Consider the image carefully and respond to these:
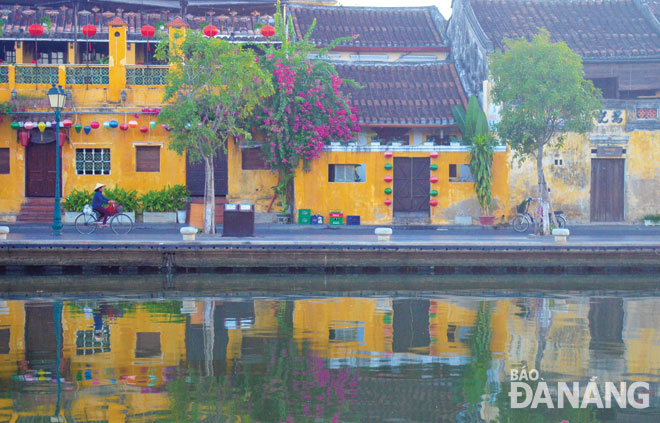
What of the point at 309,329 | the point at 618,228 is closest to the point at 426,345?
the point at 309,329

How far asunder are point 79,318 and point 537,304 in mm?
8457

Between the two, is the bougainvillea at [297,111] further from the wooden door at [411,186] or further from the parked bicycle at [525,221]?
the parked bicycle at [525,221]

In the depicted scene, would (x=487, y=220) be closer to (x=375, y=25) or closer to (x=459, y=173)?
(x=459, y=173)

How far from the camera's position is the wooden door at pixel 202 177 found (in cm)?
3034

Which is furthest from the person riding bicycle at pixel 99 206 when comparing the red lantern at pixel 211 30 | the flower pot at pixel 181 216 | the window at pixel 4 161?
the red lantern at pixel 211 30

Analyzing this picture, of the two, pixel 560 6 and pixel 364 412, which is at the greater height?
pixel 560 6

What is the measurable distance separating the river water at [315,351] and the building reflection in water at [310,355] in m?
0.03

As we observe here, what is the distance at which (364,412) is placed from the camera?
10070 millimetres

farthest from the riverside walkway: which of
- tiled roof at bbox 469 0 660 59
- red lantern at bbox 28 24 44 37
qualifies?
tiled roof at bbox 469 0 660 59

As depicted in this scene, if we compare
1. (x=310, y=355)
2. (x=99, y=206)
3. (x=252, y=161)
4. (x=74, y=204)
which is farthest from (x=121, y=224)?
(x=310, y=355)

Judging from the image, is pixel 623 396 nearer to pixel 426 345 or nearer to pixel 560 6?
pixel 426 345

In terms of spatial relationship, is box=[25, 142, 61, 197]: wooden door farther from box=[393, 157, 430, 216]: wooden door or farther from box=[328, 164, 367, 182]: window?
box=[393, 157, 430, 216]: wooden door

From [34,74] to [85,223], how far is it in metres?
5.95

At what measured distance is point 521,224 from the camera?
2841 centimetres
